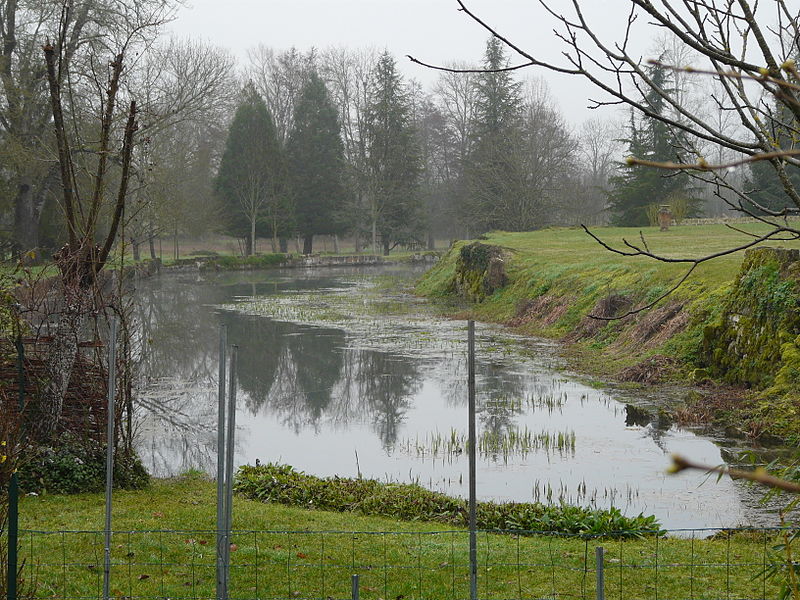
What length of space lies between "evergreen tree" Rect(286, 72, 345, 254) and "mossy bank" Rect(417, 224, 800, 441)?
32262 millimetres

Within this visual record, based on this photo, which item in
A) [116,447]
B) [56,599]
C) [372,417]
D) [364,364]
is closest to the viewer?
[56,599]

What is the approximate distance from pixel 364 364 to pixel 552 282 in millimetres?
8469

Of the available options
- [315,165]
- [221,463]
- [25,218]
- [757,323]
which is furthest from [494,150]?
[221,463]

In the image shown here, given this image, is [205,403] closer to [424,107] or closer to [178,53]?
[178,53]

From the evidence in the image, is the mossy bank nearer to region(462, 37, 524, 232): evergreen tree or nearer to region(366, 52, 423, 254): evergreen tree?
region(462, 37, 524, 232): evergreen tree

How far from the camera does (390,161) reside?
2355 inches

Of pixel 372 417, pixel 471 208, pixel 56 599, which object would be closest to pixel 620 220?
pixel 471 208

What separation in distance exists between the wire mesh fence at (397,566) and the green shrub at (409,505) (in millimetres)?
251

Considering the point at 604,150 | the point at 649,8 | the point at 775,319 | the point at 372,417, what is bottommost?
the point at 372,417

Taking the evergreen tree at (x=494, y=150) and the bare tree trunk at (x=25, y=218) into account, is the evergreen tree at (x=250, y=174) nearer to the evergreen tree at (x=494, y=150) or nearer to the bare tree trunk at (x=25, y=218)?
the evergreen tree at (x=494, y=150)

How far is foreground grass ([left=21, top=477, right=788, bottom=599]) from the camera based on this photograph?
586 cm

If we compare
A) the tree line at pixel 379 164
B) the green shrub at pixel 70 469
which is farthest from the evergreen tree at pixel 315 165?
the green shrub at pixel 70 469

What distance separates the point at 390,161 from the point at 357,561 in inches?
2150

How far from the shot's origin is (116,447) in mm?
8656
